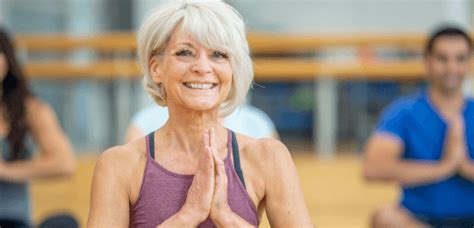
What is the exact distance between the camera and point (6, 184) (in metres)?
4.07

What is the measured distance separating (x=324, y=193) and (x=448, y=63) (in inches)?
74.5

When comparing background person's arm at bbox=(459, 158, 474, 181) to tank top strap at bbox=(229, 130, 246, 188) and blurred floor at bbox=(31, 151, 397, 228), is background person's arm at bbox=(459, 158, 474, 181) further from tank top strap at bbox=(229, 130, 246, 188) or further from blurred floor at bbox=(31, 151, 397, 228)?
tank top strap at bbox=(229, 130, 246, 188)

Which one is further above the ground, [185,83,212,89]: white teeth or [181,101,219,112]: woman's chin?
[185,83,212,89]: white teeth

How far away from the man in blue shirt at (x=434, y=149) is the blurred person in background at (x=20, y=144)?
1129mm

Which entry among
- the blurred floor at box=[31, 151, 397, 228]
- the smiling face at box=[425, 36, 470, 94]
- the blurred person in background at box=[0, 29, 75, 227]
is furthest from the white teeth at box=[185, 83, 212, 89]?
the blurred floor at box=[31, 151, 397, 228]

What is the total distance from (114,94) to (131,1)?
99cm

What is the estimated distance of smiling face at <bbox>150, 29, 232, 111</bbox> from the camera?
2307 millimetres

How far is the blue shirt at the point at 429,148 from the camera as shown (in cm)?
406

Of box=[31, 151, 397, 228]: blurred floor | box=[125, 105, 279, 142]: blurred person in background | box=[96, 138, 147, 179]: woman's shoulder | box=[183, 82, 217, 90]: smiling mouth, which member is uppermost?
box=[183, 82, 217, 90]: smiling mouth

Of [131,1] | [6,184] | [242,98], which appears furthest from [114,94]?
[242,98]

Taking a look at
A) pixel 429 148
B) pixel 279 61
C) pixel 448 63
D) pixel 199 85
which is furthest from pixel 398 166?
pixel 279 61

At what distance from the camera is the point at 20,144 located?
415 centimetres

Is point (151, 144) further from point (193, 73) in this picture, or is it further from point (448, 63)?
point (448, 63)

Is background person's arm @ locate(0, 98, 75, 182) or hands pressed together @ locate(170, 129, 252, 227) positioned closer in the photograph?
hands pressed together @ locate(170, 129, 252, 227)
